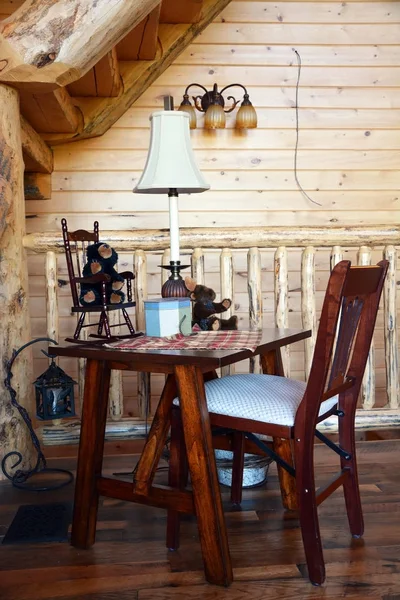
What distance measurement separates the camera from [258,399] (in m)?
1.78

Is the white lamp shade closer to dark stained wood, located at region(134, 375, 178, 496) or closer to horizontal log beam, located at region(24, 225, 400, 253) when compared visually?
dark stained wood, located at region(134, 375, 178, 496)

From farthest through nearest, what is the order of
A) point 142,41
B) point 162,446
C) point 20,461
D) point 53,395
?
point 142,41 → point 20,461 → point 53,395 → point 162,446

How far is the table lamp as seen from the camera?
2051mm

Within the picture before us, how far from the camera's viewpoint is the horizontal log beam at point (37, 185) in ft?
13.5

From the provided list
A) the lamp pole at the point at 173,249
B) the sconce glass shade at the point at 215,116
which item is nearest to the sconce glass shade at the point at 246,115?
the sconce glass shade at the point at 215,116

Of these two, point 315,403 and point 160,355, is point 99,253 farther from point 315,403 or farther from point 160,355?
point 315,403

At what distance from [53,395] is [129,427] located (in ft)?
2.06

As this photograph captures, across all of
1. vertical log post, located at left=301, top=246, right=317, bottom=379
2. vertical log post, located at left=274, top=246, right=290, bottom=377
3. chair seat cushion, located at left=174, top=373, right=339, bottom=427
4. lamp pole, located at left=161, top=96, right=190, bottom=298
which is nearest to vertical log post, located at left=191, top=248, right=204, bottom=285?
vertical log post, located at left=274, top=246, right=290, bottom=377

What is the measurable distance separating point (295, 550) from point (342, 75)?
3319 mm

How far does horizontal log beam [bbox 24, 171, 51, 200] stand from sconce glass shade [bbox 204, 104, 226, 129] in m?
1.07

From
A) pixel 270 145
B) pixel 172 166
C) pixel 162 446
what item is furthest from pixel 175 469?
pixel 270 145

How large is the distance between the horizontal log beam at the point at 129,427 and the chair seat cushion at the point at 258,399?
1.11m

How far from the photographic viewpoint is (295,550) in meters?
1.91

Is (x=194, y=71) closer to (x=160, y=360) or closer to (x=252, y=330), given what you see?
(x=252, y=330)
